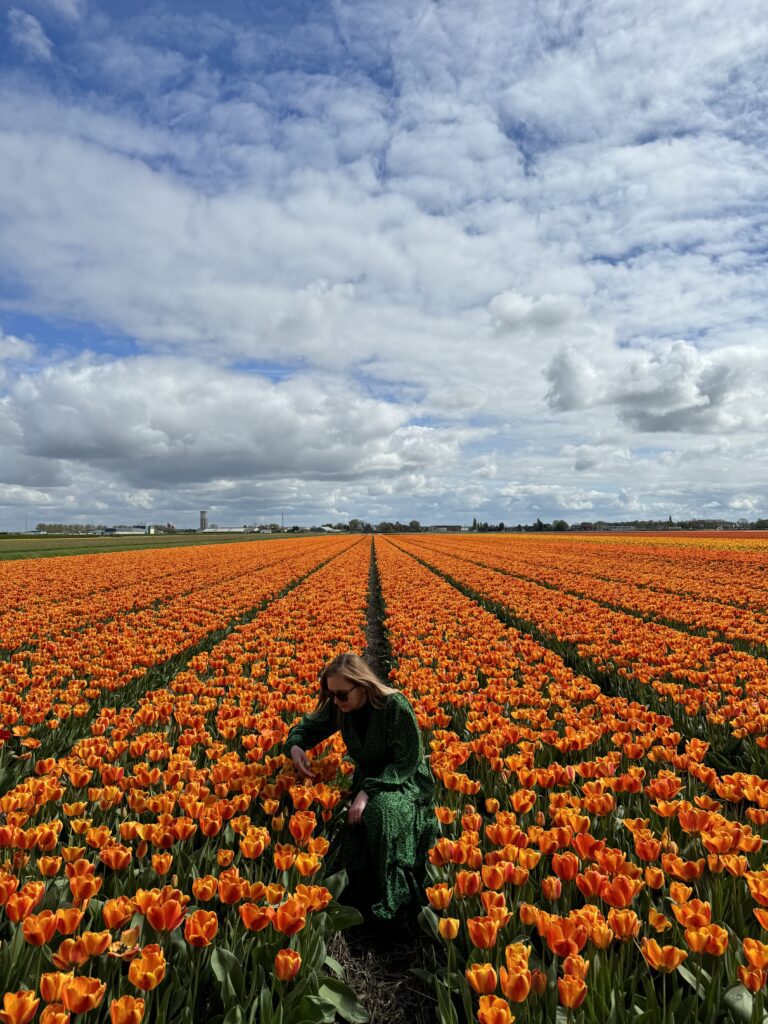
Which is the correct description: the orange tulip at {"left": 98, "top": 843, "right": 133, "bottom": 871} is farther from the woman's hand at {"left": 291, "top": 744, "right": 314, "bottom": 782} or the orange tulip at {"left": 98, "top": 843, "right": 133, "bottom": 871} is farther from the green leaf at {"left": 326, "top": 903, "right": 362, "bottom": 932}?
the woman's hand at {"left": 291, "top": 744, "right": 314, "bottom": 782}

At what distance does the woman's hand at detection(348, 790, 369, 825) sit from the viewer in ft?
11.3

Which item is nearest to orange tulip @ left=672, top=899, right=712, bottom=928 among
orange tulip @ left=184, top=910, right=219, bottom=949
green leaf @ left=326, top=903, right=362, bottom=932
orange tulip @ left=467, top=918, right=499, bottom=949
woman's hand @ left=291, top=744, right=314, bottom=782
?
orange tulip @ left=467, top=918, right=499, bottom=949

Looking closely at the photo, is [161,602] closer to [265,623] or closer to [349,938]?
[265,623]

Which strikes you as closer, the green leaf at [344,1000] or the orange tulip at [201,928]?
the orange tulip at [201,928]

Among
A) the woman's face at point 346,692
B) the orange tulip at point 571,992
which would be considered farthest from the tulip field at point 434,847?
the woman's face at point 346,692

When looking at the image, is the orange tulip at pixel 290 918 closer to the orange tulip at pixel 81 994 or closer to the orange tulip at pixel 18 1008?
the orange tulip at pixel 81 994

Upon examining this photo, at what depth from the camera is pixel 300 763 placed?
12.8 feet

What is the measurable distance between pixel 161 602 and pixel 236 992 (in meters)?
12.4

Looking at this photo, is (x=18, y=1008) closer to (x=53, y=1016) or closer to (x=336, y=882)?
(x=53, y=1016)

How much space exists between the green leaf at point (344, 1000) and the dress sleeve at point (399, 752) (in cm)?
106

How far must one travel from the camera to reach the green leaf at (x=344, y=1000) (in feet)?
8.04

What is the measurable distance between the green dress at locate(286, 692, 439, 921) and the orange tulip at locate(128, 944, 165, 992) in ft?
4.51

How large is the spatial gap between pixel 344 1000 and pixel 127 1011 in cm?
100

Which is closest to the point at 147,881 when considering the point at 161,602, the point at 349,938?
the point at 349,938
